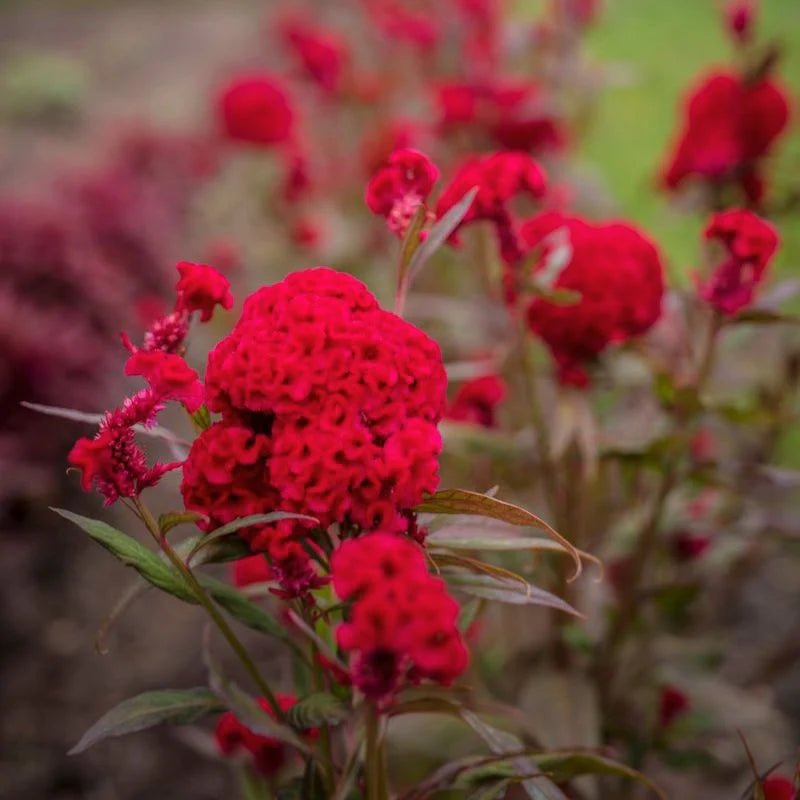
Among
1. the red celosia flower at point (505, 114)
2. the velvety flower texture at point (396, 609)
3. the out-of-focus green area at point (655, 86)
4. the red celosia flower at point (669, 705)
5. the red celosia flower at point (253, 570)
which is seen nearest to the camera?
the velvety flower texture at point (396, 609)

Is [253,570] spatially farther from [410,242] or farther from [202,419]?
[410,242]

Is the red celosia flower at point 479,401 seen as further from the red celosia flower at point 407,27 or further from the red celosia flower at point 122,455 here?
the red celosia flower at point 407,27

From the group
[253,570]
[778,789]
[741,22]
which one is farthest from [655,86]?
[778,789]

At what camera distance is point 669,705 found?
55.8 inches

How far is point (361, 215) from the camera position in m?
2.63

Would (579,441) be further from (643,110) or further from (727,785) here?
(643,110)

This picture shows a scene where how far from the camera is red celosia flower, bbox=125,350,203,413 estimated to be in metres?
0.68

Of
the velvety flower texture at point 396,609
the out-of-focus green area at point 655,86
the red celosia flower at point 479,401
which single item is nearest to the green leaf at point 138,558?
the velvety flower texture at point 396,609

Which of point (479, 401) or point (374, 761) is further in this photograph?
point (479, 401)

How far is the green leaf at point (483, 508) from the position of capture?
28.7 inches

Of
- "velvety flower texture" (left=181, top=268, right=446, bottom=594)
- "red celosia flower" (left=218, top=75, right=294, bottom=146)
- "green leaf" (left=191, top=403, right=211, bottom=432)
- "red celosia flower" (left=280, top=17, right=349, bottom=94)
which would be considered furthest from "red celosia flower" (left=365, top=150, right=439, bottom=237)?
"red celosia flower" (left=280, top=17, right=349, bottom=94)

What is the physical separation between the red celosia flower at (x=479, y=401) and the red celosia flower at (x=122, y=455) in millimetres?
647

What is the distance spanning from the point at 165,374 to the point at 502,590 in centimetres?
36

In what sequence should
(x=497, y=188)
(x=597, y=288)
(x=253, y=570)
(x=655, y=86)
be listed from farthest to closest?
(x=655, y=86)
(x=253, y=570)
(x=597, y=288)
(x=497, y=188)
